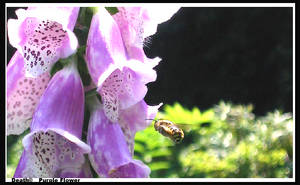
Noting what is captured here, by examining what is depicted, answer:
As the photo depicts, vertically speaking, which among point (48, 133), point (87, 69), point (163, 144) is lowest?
point (163, 144)

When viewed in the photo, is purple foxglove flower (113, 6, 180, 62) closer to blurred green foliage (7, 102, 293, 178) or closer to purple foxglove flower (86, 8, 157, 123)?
purple foxglove flower (86, 8, 157, 123)

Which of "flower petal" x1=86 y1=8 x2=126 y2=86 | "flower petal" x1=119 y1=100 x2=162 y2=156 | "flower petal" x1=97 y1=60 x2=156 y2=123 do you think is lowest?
"flower petal" x1=119 y1=100 x2=162 y2=156

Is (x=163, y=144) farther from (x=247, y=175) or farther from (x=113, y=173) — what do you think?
(x=113, y=173)

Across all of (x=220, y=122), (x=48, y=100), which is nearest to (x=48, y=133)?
(x=48, y=100)

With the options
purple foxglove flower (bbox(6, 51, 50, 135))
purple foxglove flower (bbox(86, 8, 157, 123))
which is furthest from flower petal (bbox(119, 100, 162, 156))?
purple foxglove flower (bbox(6, 51, 50, 135))

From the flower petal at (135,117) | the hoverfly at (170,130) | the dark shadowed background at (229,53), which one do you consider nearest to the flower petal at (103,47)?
the flower petal at (135,117)

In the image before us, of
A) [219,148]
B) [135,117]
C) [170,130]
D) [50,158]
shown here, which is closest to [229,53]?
[219,148]
